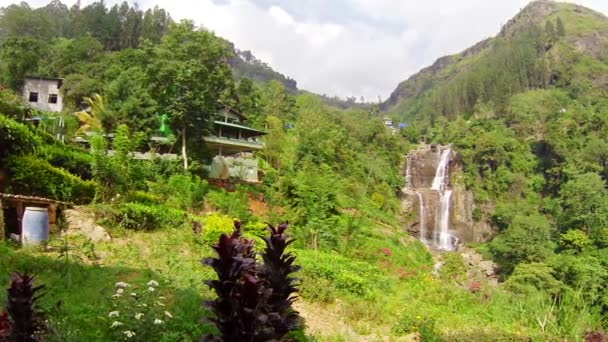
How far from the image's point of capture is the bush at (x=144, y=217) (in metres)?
12.7

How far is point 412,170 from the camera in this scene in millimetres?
50094

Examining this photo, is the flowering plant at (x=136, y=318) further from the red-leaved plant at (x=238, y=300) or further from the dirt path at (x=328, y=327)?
the red-leaved plant at (x=238, y=300)

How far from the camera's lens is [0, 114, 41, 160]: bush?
11.9 m

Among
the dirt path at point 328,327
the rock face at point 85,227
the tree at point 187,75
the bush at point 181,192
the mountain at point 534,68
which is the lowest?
the dirt path at point 328,327

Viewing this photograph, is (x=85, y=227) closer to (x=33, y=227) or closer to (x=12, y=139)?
(x=33, y=227)

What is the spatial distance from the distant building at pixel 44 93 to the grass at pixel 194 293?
29.5 metres

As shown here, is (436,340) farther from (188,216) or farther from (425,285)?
(188,216)

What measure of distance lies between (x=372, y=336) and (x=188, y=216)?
789cm

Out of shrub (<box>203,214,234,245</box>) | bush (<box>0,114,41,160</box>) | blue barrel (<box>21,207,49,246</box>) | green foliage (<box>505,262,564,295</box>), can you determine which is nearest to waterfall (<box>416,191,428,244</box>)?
green foliage (<box>505,262,564,295</box>)

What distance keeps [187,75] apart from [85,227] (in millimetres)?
10063

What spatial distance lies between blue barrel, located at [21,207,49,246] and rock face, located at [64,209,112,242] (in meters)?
1.22

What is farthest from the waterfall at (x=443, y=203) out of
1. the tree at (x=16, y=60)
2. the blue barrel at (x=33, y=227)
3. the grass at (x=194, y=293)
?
the tree at (x=16, y=60)

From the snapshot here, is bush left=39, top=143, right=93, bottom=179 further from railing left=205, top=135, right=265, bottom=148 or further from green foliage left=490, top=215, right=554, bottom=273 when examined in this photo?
green foliage left=490, top=215, right=554, bottom=273

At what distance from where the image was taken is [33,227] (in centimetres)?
1013
